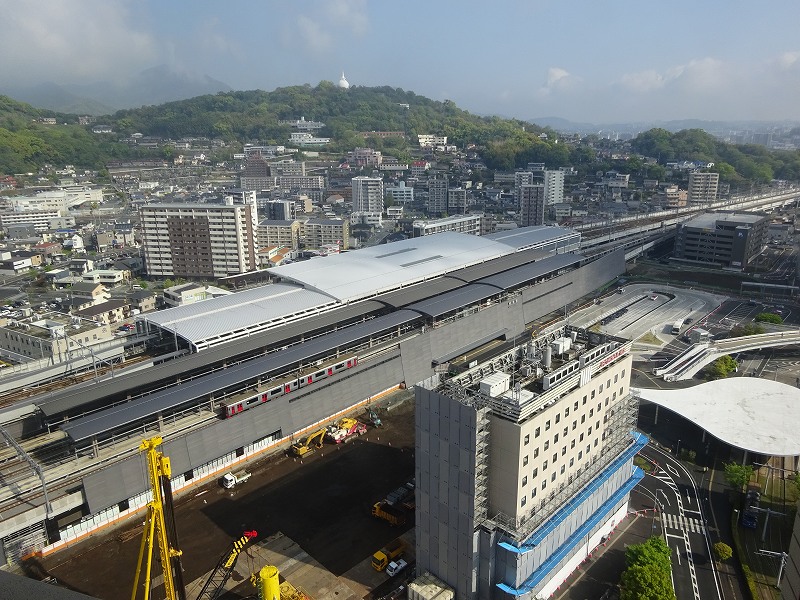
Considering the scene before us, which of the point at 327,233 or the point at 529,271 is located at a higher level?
the point at 529,271

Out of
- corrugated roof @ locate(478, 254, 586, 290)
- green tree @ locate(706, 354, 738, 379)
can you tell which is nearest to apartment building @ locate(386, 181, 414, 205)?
corrugated roof @ locate(478, 254, 586, 290)

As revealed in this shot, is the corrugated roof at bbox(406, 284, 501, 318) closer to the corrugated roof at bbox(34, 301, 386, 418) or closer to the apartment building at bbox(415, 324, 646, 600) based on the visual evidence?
the corrugated roof at bbox(34, 301, 386, 418)

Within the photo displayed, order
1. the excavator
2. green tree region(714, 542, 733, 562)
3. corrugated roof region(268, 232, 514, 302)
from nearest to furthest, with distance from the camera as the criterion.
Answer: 1. green tree region(714, 542, 733, 562)
2. the excavator
3. corrugated roof region(268, 232, 514, 302)

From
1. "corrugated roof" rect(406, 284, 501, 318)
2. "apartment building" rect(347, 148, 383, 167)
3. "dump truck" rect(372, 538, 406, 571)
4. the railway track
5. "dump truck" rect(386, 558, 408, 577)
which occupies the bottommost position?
"dump truck" rect(386, 558, 408, 577)

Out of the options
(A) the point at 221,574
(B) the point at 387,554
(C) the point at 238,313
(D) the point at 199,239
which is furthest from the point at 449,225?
(A) the point at 221,574

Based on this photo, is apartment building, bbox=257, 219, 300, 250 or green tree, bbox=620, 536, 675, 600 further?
apartment building, bbox=257, 219, 300, 250

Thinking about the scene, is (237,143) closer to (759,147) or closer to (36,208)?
(36,208)

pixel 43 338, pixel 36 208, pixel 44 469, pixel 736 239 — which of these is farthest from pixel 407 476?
pixel 36 208

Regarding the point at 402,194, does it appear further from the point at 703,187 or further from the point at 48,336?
the point at 48,336

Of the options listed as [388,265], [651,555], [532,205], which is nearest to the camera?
[651,555]
